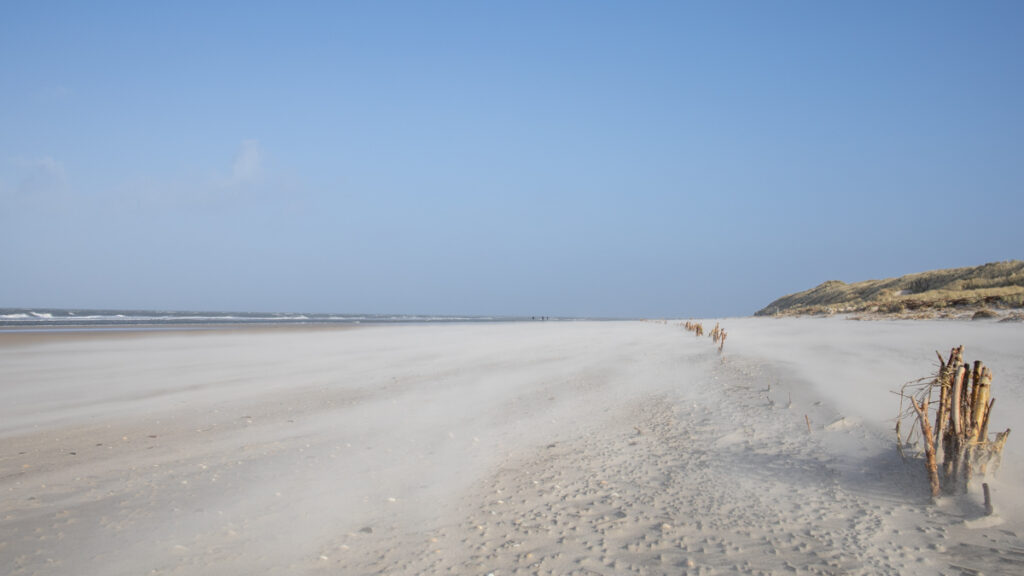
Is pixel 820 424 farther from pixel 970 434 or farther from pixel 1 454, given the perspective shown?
pixel 1 454

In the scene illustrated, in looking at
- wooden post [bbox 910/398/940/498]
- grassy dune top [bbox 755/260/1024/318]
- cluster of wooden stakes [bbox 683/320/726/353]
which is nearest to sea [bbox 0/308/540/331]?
cluster of wooden stakes [bbox 683/320/726/353]

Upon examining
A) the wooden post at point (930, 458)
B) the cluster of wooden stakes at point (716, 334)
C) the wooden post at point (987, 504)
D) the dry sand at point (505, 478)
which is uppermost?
the cluster of wooden stakes at point (716, 334)

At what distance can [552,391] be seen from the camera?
24.9 feet

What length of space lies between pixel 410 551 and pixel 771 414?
4152 mm

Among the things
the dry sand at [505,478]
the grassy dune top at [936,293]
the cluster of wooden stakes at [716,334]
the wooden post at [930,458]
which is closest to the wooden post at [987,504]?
the dry sand at [505,478]

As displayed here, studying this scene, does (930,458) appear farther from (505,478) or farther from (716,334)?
(716,334)

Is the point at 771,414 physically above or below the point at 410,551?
above

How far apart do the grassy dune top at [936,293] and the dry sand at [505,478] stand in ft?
37.1

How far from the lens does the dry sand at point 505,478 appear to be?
299 cm

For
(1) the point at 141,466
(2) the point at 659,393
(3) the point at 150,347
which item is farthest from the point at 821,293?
(1) the point at 141,466

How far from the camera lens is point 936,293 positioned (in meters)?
24.1

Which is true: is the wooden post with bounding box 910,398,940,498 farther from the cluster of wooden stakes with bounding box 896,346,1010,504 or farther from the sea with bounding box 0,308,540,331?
the sea with bounding box 0,308,540,331

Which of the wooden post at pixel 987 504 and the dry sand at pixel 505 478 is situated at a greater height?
the wooden post at pixel 987 504

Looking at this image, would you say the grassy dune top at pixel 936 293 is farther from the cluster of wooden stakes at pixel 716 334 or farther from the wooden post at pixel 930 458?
the wooden post at pixel 930 458
